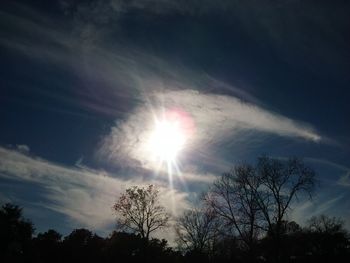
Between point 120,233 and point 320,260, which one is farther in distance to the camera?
point 120,233

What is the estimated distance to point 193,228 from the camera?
59.7 m

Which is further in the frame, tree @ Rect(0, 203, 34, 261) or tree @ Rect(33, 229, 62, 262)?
tree @ Rect(33, 229, 62, 262)

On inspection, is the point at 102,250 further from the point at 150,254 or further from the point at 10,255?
the point at 10,255

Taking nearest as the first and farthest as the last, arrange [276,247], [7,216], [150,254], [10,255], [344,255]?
[276,247] → [10,255] → [7,216] → [344,255] → [150,254]

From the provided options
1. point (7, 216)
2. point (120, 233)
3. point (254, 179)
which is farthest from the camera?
point (120, 233)

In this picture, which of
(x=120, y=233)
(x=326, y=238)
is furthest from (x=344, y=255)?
(x=120, y=233)

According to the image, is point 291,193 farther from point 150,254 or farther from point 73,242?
point 73,242

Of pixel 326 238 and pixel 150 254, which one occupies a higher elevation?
pixel 326 238

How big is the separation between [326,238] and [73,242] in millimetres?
43730

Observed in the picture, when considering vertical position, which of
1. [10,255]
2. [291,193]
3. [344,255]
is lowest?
[10,255]

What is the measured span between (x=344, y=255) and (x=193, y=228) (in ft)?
76.0

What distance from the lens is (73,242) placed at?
60.6 metres

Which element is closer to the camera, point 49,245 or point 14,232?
point 14,232

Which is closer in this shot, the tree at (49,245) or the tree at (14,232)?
the tree at (14,232)
